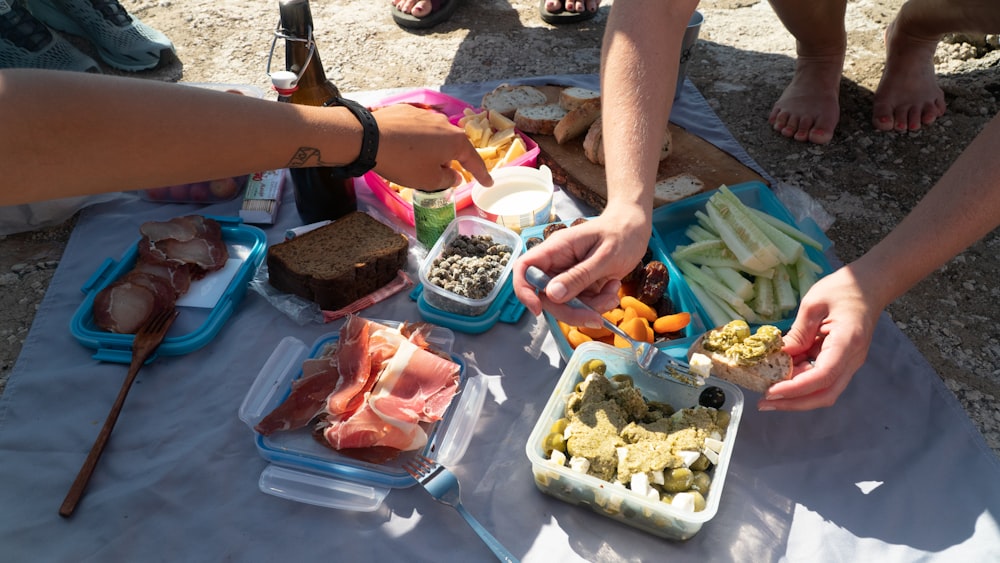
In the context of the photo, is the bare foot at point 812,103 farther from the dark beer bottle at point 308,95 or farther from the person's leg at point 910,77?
the dark beer bottle at point 308,95

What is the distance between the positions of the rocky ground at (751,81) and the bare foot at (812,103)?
0.19 ft

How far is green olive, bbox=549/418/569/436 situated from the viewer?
148 cm

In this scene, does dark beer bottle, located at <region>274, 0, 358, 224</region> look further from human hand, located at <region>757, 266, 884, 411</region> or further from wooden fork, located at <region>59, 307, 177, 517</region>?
human hand, located at <region>757, 266, 884, 411</region>

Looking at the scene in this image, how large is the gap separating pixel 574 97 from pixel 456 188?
0.73 m

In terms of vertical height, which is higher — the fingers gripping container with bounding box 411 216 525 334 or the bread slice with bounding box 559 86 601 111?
the bread slice with bounding box 559 86 601 111

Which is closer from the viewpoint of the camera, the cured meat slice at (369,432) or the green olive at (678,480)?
the green olive at (678,480)

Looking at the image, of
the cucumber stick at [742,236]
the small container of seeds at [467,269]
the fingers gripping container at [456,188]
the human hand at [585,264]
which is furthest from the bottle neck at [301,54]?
the cucumber stick at [742,236]

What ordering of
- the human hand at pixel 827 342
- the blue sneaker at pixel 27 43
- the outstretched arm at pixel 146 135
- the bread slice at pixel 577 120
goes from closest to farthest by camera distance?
the outstretched arm at pixel 146 135 → the human hand at pixel 827 342 → the bread slice at pixel 577 120 → the blue sneaker at pixel 27 43

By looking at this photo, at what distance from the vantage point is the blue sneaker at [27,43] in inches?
124

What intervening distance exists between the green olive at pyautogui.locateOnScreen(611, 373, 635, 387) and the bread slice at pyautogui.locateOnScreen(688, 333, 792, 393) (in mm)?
209

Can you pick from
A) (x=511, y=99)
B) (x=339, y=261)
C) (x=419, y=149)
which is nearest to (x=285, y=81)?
(x=419, y=149)

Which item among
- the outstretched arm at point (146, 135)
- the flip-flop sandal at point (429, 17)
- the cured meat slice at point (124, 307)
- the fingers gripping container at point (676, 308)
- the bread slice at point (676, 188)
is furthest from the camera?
the flip-flop sandal at point (429, 17)

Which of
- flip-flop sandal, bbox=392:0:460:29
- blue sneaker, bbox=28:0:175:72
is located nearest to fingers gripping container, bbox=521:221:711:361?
flip-flop sandal, bbox=392:0:460:29

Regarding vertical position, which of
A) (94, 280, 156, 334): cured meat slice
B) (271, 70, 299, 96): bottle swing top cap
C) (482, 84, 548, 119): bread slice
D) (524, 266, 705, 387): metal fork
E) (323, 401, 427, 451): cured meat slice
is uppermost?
(271, 70, 299, 96): bottle swing top cap
